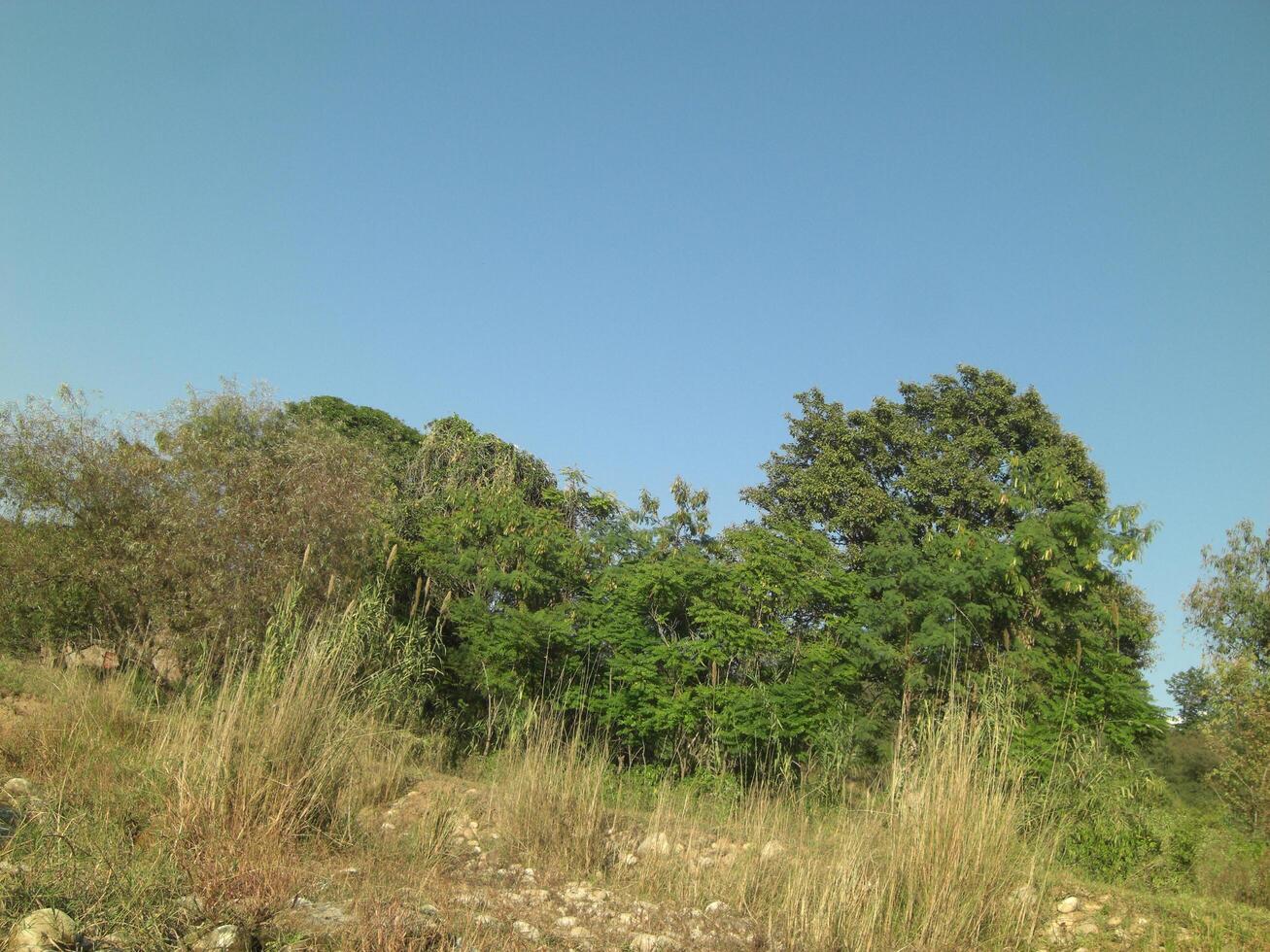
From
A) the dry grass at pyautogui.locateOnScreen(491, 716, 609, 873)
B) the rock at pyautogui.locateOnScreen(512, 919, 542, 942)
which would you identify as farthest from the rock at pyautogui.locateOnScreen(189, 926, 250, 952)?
the dry grass at pyautogui.locateOnScreen(491, 716, 609, 873)

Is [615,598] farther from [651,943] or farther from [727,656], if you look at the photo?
[651,943]

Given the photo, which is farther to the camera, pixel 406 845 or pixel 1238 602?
pixel 1238 602

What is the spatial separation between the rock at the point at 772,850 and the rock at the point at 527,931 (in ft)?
5.71

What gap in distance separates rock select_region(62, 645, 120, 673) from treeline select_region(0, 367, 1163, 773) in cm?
35

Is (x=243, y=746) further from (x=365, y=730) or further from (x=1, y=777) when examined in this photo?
(x=1, y=777)

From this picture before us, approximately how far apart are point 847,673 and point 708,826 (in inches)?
230

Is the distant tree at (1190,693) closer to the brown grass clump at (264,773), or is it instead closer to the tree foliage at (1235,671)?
the tree foliage at (1235,671)

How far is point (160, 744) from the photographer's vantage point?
19.9ft

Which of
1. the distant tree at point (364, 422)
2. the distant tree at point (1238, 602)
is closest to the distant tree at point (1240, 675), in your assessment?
the distant tree at point (1238, 602)

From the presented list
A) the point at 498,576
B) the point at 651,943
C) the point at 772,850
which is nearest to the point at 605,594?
the point at 498,576

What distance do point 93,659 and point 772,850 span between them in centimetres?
1128

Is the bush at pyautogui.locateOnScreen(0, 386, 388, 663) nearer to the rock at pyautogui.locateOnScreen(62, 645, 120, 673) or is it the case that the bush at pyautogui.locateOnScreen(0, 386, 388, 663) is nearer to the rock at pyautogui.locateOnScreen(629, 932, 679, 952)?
the rock at pyautogui.locateOnScreen(62, 645, 120, 673)

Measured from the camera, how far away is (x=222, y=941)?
3891mm

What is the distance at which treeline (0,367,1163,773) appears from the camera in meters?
12.8
